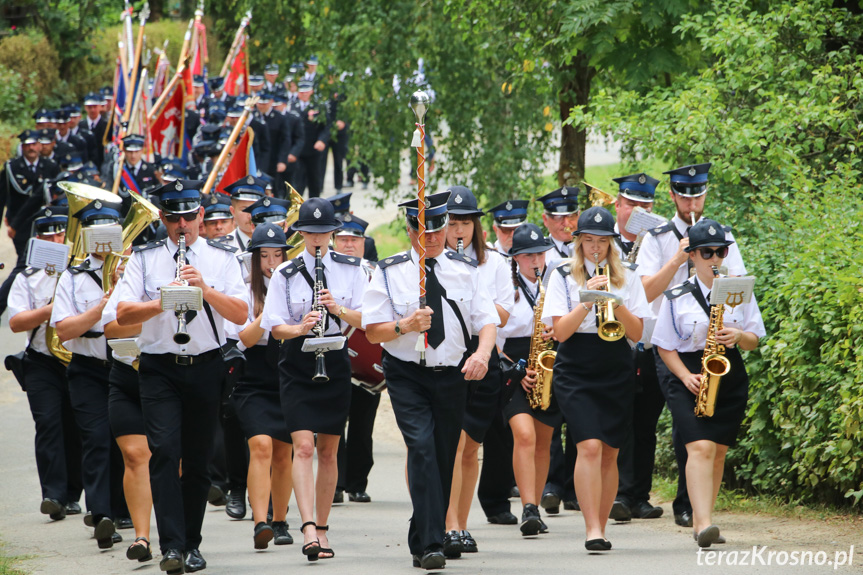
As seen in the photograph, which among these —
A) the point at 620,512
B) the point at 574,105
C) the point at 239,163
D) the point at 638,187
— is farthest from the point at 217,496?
the point at 574,105

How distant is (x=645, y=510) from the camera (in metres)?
9.04

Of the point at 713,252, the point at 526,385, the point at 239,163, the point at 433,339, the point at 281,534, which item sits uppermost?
the point at 239,163

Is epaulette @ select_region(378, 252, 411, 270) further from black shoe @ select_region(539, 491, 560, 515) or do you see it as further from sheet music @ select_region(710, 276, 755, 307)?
black shoe @ select_region(539, 491, 560, 515)

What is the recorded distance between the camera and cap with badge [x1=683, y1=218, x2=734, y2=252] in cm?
783

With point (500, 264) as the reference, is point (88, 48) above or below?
above

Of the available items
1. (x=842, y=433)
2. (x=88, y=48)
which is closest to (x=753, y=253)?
(x=842, y=433)

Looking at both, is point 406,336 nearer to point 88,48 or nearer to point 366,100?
point 366,100

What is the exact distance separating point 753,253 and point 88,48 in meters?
26.0

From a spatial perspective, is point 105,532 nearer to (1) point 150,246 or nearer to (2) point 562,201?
(1) point 150,246

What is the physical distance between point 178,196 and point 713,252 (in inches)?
132

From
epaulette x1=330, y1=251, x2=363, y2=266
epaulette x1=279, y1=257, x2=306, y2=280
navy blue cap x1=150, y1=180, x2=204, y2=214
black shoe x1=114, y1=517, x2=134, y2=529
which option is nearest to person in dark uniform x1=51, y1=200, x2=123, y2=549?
black shoe x1=114, y1=517, x2=134, y2=529

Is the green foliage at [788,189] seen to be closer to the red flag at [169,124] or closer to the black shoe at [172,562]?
the black shoe at [172,562]

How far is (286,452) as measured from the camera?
8344 mm

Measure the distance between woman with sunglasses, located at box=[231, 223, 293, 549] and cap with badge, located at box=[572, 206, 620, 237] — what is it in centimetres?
213
